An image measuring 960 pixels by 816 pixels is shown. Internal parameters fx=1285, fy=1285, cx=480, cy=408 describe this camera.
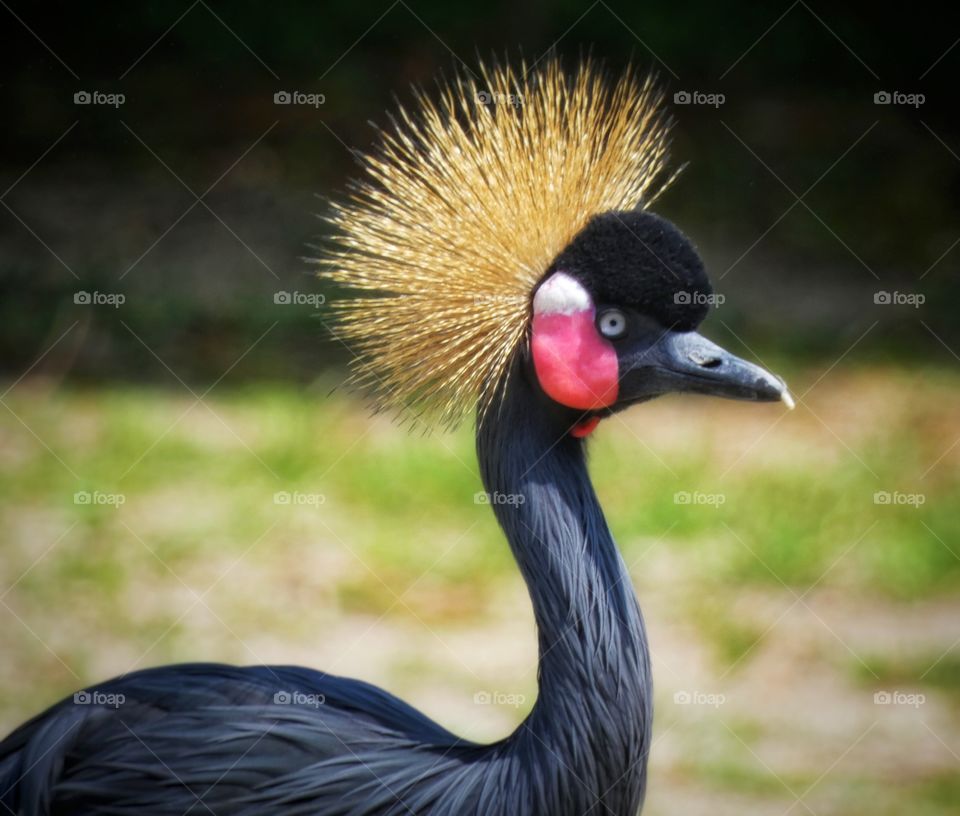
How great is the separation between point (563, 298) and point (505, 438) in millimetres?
191

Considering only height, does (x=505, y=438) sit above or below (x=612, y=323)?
below

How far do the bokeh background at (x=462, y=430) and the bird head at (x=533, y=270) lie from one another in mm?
1288

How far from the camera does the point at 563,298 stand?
1577mm

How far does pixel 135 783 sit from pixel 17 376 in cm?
272

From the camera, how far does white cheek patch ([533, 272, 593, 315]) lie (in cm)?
157

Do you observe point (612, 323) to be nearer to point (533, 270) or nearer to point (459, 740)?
point (533, 270)

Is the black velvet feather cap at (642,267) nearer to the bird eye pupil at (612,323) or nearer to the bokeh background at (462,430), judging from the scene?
the bird eye pupil at (612,323)

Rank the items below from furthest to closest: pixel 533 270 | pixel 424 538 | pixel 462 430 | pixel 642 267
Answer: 1. pixel 462 430
2. pixel 424 538
3. pixel 533 270
4. pixel 642 267

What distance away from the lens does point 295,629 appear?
308 cm

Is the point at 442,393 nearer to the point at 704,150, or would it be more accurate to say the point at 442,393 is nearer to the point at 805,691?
the point at 805,691

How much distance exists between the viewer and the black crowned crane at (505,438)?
1.57 metres

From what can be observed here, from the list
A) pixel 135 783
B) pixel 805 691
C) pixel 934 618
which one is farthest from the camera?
pixel 934 618

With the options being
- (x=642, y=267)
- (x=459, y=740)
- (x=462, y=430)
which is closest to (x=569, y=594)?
(x=459, y=740)

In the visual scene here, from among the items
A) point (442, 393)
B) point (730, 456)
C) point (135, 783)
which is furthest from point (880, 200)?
point (135, 783)
